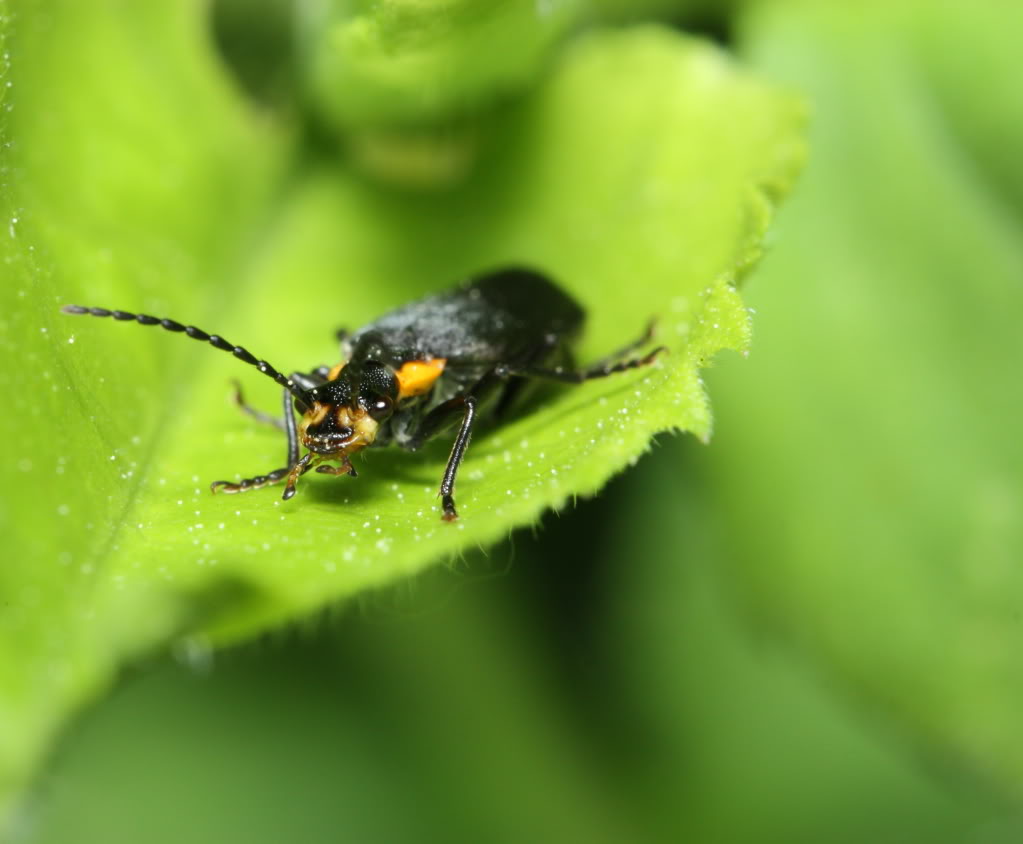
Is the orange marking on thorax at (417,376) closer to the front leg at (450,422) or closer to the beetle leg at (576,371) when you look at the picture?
the front leg at (450,422)

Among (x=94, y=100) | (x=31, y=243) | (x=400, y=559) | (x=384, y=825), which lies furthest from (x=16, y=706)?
(x=384, y=825)

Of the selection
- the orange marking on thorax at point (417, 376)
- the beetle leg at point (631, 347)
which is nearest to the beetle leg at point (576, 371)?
the beetle leg at point (631, 347)

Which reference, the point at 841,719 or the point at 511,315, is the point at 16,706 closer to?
the point at 511,315

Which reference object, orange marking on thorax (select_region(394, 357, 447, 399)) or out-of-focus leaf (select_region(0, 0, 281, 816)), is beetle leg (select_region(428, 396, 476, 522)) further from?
out-of-focus leaf (select_region(0, 0, 281, 816))

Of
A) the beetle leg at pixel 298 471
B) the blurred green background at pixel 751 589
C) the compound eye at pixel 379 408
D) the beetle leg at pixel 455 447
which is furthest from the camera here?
the blurred green background at pixel 751 589

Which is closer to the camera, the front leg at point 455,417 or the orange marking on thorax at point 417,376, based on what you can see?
the front leg at point 455,417

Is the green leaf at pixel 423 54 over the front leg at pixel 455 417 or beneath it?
over

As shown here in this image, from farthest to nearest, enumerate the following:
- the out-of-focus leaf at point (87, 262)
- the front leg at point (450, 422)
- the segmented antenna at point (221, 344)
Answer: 1. the front leg at point (450, 422)
2. the segmented antenna at point (221, 344)
3. the out-of-focus leaf at point (87, 262)

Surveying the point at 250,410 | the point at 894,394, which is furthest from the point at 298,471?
the point at 894,394

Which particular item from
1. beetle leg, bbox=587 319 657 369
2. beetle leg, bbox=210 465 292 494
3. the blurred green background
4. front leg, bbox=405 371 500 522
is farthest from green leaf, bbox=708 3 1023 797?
beetle leg, bbox=210 465 292 494
